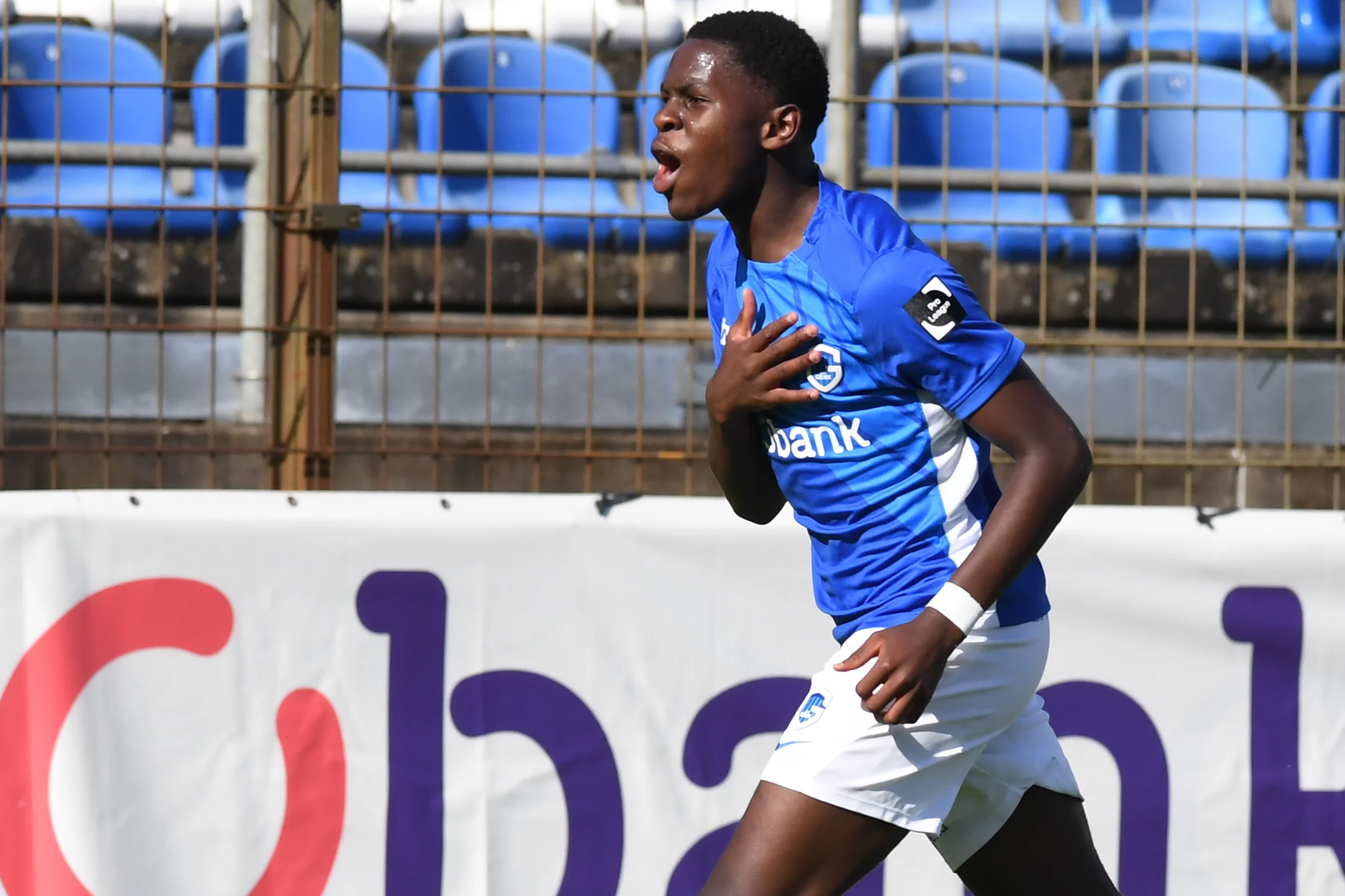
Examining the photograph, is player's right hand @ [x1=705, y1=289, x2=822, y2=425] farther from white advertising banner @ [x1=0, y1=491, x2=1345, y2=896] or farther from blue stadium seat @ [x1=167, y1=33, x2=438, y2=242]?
blue stadium seat @ [x1=167, y1=33, x2=438, y2=242]

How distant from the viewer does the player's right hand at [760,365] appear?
2.59 m

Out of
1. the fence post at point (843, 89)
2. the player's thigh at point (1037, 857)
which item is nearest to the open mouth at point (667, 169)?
the player's thigh at point (1037, 857)

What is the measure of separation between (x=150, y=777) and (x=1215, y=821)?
9.21ft

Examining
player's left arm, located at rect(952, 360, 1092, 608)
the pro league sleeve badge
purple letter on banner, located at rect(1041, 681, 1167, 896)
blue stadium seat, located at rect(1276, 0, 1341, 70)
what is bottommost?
purple letter on banner, located at rect(1041, 681, 1167, 896)

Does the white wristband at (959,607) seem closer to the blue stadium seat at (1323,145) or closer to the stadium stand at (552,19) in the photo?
the stadium stand at (552,19)

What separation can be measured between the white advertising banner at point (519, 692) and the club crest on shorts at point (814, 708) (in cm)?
167

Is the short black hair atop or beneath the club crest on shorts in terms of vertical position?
atop

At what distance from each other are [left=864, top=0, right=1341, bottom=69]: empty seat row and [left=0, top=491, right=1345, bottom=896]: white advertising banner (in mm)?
5188

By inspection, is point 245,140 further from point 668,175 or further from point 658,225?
point 668,175

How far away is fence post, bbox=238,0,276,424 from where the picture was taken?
15.7ft

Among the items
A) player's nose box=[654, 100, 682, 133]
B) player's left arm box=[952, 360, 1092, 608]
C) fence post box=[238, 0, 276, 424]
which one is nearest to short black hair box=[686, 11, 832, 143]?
player's nose box=[654, 100, 682, 133]

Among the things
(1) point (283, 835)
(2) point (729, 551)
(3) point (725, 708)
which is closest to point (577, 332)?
(2) point (729, 551)

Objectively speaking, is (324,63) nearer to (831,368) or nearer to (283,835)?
(283,835)

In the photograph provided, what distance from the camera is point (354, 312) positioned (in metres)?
5.98
